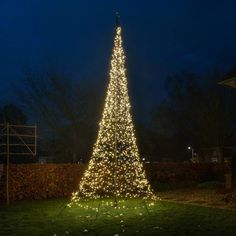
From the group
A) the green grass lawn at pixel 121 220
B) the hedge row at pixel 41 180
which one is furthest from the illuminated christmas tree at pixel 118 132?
the hedge row at pixel 41 180

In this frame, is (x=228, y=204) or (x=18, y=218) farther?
(x=228, y=204)

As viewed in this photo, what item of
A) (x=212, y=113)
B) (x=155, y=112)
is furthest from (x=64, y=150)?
(x=212, y=113)

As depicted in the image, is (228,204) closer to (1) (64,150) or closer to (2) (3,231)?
(2) (3,231)

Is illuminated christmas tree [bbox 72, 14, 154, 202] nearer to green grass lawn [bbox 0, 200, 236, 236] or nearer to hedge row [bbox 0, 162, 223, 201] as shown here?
green grass lawn [bbox 0, 200, 236, 236]

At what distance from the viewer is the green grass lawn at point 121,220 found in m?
9.20

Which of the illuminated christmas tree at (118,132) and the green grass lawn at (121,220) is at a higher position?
the illuminated christmas tree at (118,132)

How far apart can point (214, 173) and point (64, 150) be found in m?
15.6

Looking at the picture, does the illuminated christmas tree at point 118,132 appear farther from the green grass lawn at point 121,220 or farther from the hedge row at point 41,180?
Answer: the hedge row at point 41,180

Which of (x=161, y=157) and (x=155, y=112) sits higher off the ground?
(x=155, y=112)

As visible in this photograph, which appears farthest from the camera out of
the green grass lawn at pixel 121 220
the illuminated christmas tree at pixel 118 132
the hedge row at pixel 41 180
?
the hedge row at pixel 41 180

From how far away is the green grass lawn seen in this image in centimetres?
920

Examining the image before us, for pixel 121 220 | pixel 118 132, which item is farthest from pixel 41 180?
pixel 121 220

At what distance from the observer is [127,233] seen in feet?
29.5

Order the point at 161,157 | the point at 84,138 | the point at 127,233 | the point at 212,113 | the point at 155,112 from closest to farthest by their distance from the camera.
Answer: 1. the point at 127,233
2. the point at 212,113
3. the point at 84,138
4. the point at 155,112
5. the point at 161,157
